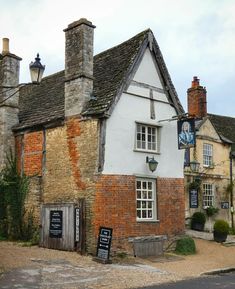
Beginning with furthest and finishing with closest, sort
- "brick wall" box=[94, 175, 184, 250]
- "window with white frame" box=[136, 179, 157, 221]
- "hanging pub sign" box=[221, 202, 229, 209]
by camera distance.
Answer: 1. "hanging pub sign" box=[221, 202, 229, 209]
2. "window with white frame" box=[136, 179, 157, 221]
3. "brick wall" box=[94, 175, 184, 250]

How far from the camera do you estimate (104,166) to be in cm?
1623

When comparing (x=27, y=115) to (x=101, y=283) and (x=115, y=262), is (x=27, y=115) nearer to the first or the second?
(x=115, y=262)

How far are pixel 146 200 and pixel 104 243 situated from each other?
3100mm

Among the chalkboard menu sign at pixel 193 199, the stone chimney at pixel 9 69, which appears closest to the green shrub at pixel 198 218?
the chalkboard menu sign at pixel 193 199

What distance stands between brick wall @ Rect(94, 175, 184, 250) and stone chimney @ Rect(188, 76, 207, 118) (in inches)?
425

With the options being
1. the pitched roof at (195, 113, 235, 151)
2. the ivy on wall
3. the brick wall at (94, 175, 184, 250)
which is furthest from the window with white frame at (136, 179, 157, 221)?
the pitched roof at (195, 113, 235, 151)

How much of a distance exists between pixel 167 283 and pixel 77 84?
8212mm

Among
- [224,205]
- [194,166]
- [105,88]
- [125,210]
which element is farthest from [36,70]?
[224,205]

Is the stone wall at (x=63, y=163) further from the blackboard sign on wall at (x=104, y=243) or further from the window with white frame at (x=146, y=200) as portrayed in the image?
the window with white frame at (x=146, y=200)

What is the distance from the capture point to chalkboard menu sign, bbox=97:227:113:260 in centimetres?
1521

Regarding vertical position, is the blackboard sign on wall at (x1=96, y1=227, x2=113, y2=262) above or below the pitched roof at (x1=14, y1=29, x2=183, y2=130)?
below

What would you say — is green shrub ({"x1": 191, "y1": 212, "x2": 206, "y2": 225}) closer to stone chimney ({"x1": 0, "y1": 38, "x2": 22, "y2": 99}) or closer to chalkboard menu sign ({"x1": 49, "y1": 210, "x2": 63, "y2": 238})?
chalkboard menu sign ({"x1": 49, "y1": 210, "x2": 63, "y2": 238})

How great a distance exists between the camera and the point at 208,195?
1082 inches

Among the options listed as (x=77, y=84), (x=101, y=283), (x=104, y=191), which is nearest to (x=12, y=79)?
(x=77, y=84)
